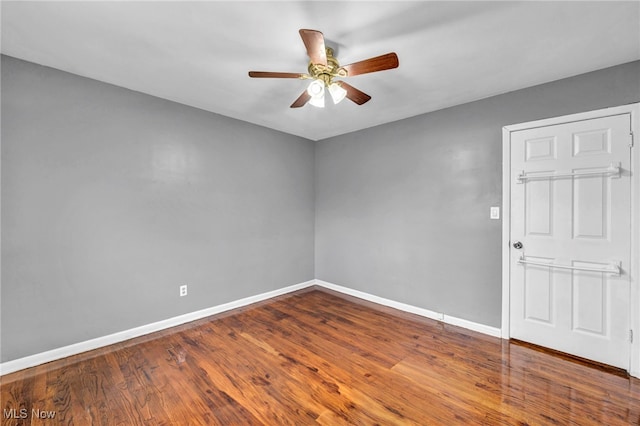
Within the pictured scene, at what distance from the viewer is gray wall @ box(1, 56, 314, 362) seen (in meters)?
2.13

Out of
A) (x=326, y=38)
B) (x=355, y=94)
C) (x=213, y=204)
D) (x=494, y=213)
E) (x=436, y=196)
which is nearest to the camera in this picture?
(x=326, y=38)

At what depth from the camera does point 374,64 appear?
1701mm

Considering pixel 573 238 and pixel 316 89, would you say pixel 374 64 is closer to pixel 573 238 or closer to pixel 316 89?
pixel 316 89

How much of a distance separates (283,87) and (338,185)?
191cm

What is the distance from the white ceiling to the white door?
0.65 m

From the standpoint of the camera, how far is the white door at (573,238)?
7.07ft

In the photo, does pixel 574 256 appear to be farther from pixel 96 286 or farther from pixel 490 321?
pixel 96 286

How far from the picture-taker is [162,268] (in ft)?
9.37

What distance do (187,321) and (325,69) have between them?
118 inches

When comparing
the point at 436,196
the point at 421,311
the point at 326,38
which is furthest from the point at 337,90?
the point at 421,311

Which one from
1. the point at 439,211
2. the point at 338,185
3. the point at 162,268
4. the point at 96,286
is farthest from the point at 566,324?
the point at 96,286

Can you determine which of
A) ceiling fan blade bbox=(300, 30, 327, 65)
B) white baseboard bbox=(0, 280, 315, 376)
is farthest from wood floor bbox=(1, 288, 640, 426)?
ceiling fan blade bbox=(300, 30, 327, 65)

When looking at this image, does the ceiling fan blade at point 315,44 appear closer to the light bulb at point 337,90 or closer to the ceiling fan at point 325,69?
the ceiling fan at point 325,69

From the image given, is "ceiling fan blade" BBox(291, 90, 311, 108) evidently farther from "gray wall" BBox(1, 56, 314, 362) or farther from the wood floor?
the wood floor
